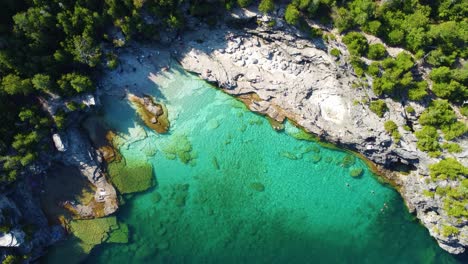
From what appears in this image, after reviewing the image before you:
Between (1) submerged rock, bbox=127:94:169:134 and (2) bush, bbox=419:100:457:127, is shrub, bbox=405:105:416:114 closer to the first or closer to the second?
(2) bush, bbox=419:100:457:127

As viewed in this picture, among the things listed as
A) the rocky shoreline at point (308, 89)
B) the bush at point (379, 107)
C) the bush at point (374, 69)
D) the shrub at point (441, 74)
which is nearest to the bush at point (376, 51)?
the bush at point (374, 69)

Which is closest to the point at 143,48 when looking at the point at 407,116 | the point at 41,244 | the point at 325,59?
the point at 325,59

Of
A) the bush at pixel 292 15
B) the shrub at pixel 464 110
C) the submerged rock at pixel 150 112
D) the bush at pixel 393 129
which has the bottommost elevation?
the submerged rock at pixel 150 112

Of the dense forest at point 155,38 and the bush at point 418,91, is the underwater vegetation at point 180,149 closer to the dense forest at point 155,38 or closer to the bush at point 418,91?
the dense forest at point 155,38

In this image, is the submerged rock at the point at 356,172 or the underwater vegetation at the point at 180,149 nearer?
the underwater vegetation at the point at 180,149

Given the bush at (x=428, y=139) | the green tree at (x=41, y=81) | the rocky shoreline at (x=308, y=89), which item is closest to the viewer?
the green tree at (x=41, y=81)

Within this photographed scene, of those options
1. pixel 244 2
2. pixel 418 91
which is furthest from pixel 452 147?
pixel 244 2

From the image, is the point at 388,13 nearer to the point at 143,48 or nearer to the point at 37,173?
the point at 143,48

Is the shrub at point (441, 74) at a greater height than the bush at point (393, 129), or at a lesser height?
greater
